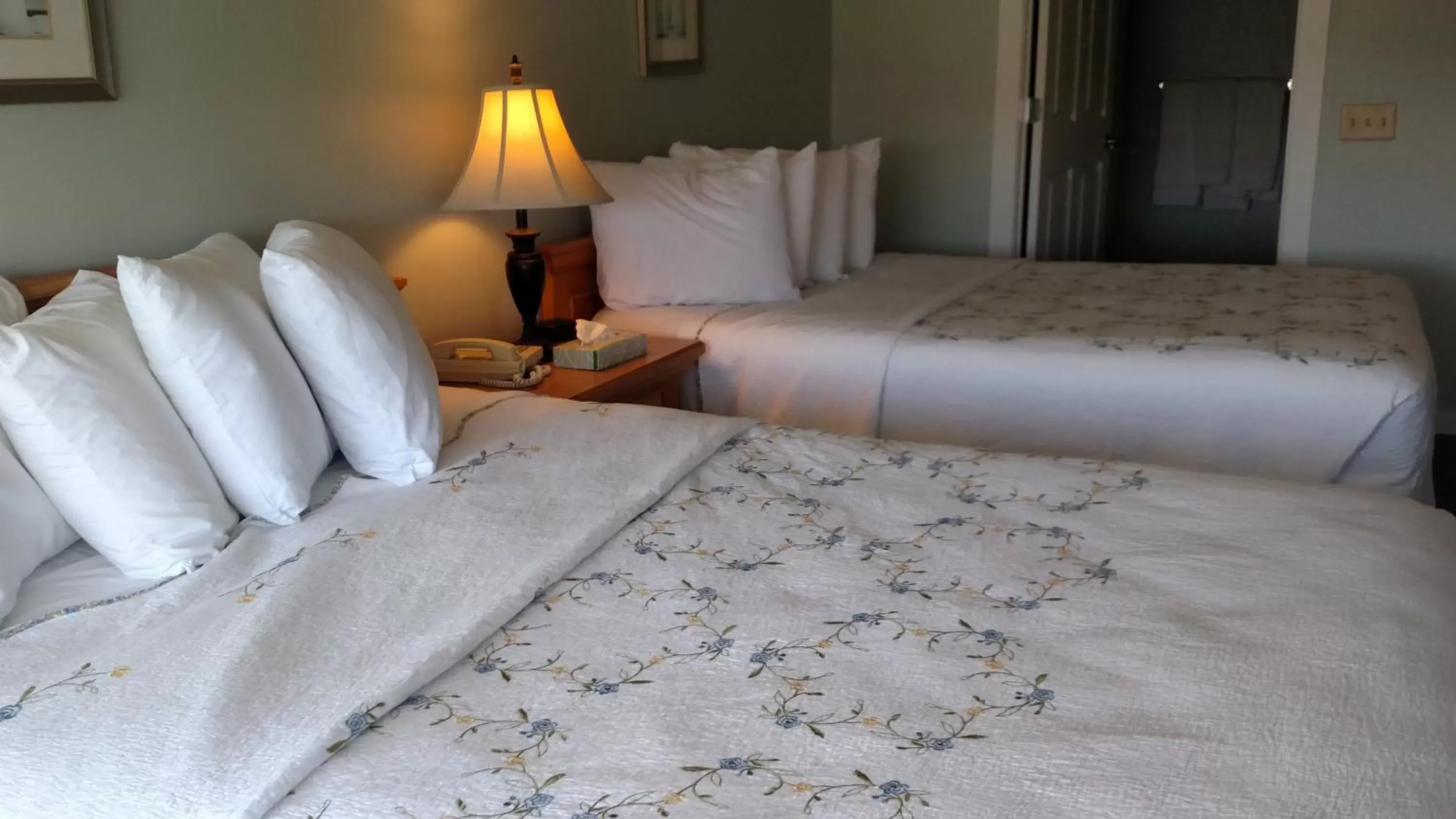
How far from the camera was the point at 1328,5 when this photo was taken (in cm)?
365

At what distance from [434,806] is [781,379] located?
73.0 inches

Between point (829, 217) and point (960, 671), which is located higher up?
point (829, 217)

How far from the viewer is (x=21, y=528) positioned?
133 centimetres

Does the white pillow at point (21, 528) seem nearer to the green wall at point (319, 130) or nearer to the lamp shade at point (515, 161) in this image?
the green wall at point (319, 130)

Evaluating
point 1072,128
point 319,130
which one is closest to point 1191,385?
point 319,130

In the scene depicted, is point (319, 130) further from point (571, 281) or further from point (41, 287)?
point (571, 281)

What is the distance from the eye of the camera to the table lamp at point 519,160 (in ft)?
7.95

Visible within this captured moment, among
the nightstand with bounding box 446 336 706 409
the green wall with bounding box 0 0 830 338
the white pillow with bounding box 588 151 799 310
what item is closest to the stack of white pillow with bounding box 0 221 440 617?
the green wall with bounding box 0 0 830 338

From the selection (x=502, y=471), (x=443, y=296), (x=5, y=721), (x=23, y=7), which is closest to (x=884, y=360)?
(x=443, y=296)

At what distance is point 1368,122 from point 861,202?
1654 mm

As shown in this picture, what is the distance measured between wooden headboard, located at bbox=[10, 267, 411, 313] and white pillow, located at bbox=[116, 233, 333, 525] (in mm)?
207

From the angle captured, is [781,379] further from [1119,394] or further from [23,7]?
[23,7]

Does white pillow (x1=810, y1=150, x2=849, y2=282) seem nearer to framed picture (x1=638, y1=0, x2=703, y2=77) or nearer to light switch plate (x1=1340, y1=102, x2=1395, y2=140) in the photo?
framed picture (x1=638, y1=0, x2=703, y2=77)

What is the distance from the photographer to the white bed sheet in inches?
87.5
